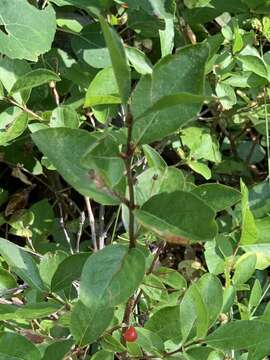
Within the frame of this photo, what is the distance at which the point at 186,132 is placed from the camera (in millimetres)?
1601

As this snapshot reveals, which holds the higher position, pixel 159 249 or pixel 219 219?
pixel 159 249

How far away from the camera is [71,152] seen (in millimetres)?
843

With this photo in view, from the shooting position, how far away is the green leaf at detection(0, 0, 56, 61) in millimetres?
1414

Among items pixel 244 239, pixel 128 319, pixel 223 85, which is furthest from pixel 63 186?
pixel 128 319

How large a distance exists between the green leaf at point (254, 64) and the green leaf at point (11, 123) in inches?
18.7

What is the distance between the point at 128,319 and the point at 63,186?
2.48ft

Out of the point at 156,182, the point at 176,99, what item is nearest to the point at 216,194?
the point at 156,182

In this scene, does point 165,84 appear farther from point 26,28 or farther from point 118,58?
point 26,28

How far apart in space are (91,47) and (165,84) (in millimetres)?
808

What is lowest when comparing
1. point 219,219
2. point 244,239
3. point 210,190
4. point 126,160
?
point 219,219

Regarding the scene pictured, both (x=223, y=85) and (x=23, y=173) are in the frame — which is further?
(x=23, y=173)

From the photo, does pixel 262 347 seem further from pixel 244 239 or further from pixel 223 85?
pixel 223 85

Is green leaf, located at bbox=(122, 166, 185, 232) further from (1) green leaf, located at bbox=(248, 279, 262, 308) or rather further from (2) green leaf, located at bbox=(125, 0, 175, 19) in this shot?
(2) green leaf, located at bbox=(125, 0, 175, 19)

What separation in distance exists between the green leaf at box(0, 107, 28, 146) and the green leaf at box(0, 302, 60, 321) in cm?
43
